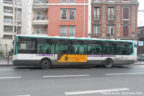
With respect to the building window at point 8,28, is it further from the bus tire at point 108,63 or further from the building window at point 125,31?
the bus tire at point 108,63

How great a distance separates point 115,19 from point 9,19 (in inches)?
1411

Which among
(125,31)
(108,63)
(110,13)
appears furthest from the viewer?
(110,13)

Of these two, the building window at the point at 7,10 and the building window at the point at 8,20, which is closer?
the building window at the point at 7,10

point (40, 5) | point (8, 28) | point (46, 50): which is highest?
point (40, 5)

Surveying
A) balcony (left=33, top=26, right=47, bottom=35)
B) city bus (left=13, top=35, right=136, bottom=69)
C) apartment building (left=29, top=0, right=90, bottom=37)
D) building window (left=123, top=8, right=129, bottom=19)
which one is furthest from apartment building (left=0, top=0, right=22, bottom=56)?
city bus (left=13, top=35, right=136, bottom=69)

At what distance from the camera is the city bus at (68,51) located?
10062 millimetres

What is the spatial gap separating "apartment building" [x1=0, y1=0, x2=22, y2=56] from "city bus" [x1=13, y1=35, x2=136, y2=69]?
3520 cm

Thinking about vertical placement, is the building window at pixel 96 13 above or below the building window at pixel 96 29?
above

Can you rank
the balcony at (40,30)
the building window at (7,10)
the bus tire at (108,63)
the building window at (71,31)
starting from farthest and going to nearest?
the building window at (7,10)
the balcony at (40,30)
the building window at (71,31)
the bus tire at (108,63)

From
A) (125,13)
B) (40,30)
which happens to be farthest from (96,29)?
(40,30)

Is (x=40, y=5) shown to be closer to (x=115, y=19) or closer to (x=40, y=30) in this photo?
(x=40, y=30)

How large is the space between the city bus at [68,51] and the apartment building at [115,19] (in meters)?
11.5

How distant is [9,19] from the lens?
43.6 metres

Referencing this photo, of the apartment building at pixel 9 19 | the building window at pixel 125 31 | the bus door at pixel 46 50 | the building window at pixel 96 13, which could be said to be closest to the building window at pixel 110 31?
the building window at pixel 125 31
